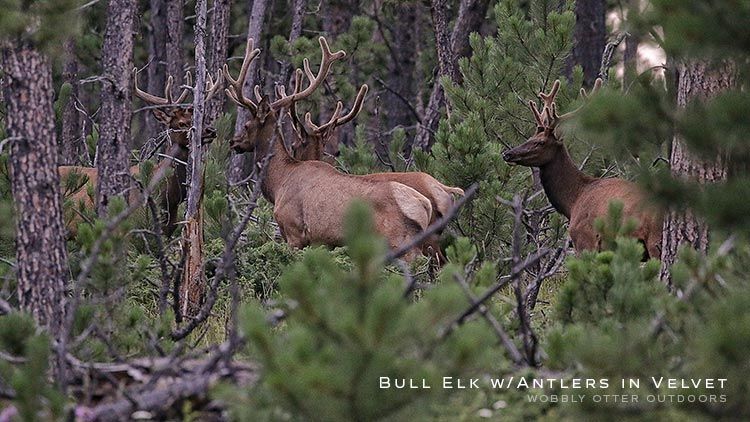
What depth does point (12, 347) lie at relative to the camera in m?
4.79

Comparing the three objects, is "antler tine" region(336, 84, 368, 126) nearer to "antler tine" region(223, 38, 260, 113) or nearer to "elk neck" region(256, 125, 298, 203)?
"elk neck" region(256, 125, 298, 203)

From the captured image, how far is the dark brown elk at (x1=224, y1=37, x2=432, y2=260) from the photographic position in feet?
30.6

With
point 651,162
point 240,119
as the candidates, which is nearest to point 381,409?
point 651,162

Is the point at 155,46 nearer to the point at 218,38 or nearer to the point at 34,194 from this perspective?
the point at 218,38

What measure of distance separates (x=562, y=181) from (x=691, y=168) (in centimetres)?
366

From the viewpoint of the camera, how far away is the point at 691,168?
6.70m

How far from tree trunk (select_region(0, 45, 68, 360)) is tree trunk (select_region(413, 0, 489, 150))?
7840 millimetres

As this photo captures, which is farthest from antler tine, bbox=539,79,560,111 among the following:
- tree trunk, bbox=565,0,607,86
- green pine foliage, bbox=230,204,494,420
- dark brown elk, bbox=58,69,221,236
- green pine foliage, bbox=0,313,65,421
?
tree trunk, bbox=565,0,607,86

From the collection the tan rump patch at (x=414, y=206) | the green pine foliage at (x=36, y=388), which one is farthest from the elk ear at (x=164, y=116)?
the green pine foliage at (x=36, y=388)

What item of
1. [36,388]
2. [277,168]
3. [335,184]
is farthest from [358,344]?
[277,168]

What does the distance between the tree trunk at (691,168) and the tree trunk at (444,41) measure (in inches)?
239

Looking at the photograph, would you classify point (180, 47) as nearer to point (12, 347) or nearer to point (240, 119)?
point (240, 119)

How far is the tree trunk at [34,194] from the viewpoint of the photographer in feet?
17.2

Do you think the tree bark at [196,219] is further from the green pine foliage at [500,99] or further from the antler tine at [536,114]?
the antler tine at [536,114]
